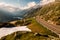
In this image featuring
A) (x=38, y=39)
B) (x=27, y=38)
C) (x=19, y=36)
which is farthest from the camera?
(x=19, y=36)

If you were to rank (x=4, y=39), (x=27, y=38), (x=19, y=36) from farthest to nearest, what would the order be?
(x=4, y=39)
(x=19, y=36)
(x=27, y=38)

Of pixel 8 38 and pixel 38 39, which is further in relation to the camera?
pixel 8 38

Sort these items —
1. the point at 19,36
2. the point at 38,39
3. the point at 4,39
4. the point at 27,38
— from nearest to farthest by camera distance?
the point at 38,39 < the point at 27,38 < the point at 19,36 < the point at 4,39

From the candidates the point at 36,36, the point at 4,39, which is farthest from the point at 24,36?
the point at 4,39

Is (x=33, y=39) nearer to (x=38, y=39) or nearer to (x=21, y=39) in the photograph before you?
(x=38, y=39)

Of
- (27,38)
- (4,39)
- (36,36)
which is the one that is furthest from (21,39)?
(4,39)

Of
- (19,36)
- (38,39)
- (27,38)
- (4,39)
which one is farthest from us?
(4,39)

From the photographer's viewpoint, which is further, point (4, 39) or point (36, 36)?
Result: point (4, 39)

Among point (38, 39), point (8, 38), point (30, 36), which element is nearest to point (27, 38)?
point (30, 36)

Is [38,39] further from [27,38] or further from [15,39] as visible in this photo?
[15,39]

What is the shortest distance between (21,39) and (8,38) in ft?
20.4

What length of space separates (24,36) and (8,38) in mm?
5584

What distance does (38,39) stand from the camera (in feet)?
119

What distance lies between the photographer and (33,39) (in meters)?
36.9
